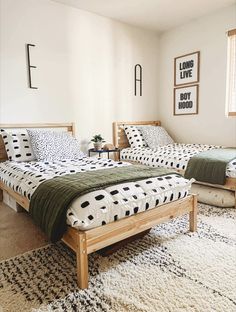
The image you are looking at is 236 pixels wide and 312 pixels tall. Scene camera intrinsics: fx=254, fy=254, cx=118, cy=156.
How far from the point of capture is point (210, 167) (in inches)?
104

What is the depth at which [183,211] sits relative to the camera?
1.97 m

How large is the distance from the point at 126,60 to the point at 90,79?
0.76m

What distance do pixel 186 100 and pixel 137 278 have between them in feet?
10.5

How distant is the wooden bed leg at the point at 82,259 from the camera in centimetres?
137

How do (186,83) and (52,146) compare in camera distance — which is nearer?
(52,146)

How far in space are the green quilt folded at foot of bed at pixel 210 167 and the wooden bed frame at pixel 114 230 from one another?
0.68m

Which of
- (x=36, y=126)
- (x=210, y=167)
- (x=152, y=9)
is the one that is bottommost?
(x=210, y=167)

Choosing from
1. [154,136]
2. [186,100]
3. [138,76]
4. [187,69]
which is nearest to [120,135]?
[154,136]

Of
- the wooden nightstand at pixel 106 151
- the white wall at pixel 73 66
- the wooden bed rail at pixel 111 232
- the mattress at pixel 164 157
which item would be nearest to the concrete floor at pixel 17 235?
the wooden bed rail at pixel 111 232

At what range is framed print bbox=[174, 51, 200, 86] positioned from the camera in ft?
12.7

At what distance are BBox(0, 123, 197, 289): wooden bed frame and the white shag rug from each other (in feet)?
0.45

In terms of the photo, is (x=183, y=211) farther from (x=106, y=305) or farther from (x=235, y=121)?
(x=235, y=121)

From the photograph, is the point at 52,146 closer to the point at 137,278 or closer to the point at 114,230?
the point at 114,230

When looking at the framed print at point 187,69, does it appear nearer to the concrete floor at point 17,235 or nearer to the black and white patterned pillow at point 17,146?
the black and white patterned pillow at point 17,146
